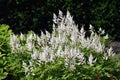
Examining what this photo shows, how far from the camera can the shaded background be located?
9750 mm

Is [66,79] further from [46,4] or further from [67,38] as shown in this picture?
[46,4]

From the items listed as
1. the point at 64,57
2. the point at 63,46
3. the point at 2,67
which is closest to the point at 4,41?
the point at 2,67

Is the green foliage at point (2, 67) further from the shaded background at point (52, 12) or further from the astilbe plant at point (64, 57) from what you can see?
the shaded background at point (52, 12)

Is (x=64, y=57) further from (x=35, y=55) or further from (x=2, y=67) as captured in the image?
(x=2, y=67)

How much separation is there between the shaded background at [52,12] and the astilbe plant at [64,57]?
138 inches

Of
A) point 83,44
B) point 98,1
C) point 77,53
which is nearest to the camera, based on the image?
point 77,53

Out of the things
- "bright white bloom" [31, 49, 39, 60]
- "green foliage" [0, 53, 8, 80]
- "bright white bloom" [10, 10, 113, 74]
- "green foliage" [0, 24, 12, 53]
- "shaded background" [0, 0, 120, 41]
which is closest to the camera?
"bright white bloom" [10, 10, 113, 74]

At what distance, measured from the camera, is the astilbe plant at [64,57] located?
556cm

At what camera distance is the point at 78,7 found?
977cm

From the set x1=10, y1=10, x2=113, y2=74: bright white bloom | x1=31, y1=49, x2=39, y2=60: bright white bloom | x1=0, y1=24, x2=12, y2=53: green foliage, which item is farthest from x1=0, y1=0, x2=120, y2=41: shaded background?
x1=31, y1=49, x2=39, y2=60: bright white bloom

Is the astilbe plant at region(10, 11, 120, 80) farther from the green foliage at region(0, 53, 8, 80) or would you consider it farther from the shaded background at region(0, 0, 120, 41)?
the shaded background at region(0, 0, 120, 41)

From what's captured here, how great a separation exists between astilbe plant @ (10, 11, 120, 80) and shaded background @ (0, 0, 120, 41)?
3.50m

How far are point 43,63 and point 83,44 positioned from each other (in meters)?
0.66

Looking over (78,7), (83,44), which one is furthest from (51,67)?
(78,7)
